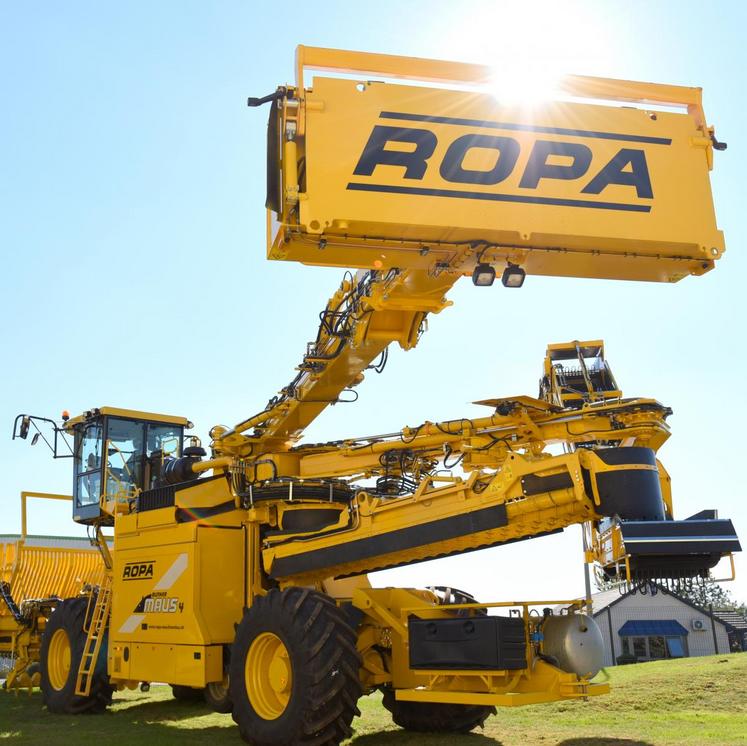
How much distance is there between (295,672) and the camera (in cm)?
770

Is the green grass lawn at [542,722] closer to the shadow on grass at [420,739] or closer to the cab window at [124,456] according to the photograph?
the shadow on grass at [420,739]

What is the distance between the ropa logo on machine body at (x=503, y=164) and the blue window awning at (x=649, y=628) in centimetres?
3618

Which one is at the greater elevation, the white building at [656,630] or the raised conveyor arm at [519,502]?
the raised conveyor arm at [519,502]

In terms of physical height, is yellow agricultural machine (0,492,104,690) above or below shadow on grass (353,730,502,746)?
above

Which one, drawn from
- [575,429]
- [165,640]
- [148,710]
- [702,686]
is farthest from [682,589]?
[148,710]

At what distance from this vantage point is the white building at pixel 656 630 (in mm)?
38562

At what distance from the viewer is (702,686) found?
11180 mm

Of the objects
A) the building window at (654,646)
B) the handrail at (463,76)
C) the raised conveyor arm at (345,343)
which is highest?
the handrail at (463,76)

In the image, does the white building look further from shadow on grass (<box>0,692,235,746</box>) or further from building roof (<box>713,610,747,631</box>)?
shadow on grass (<box>0,692,235,746</box>)

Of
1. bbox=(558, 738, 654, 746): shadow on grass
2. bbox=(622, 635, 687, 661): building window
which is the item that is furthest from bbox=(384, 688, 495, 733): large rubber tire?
bbox=(622, 635, 687, 661): building window

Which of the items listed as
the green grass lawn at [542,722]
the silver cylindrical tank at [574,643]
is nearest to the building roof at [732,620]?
the green grass lawn at [542,722]

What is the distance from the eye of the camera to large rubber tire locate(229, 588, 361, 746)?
297 inches

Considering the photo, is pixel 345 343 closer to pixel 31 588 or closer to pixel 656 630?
pixel 31 588

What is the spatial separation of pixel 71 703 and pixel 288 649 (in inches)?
204
